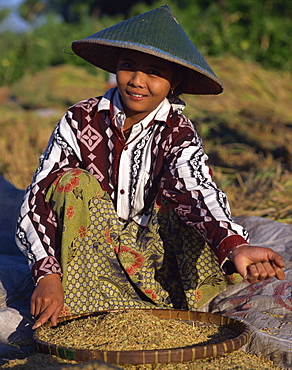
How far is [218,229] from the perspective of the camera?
68.0 inches

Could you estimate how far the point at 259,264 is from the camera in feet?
4.96

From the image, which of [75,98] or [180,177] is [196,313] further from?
[75,98]

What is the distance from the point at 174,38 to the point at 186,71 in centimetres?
22

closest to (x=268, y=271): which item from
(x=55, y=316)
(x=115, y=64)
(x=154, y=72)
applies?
(x=55, y=316)

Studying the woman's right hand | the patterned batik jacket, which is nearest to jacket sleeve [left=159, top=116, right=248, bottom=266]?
the patterned batik jacket

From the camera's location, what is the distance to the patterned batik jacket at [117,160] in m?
2.03

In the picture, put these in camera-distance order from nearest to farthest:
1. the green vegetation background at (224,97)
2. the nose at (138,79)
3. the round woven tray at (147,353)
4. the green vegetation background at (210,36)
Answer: the round woven tray at (147,353)
the nose at (138,79)
the green vegetation background at (224,97)
the green vegetation background at (210,36)

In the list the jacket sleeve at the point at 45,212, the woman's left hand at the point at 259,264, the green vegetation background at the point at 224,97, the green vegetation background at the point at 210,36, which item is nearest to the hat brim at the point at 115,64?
the jacket sleeve at the point at 45,212

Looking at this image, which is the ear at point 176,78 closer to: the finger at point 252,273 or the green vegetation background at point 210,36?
the finger at point 252,273

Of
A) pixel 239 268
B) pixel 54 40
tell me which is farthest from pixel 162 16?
pixel 54 40

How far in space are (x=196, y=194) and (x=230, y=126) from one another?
4.10 metres

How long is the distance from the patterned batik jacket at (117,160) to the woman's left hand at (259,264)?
489mm

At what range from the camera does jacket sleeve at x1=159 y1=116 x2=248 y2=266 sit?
5.59ft

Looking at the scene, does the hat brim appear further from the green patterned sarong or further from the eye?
the green patterned sarong
